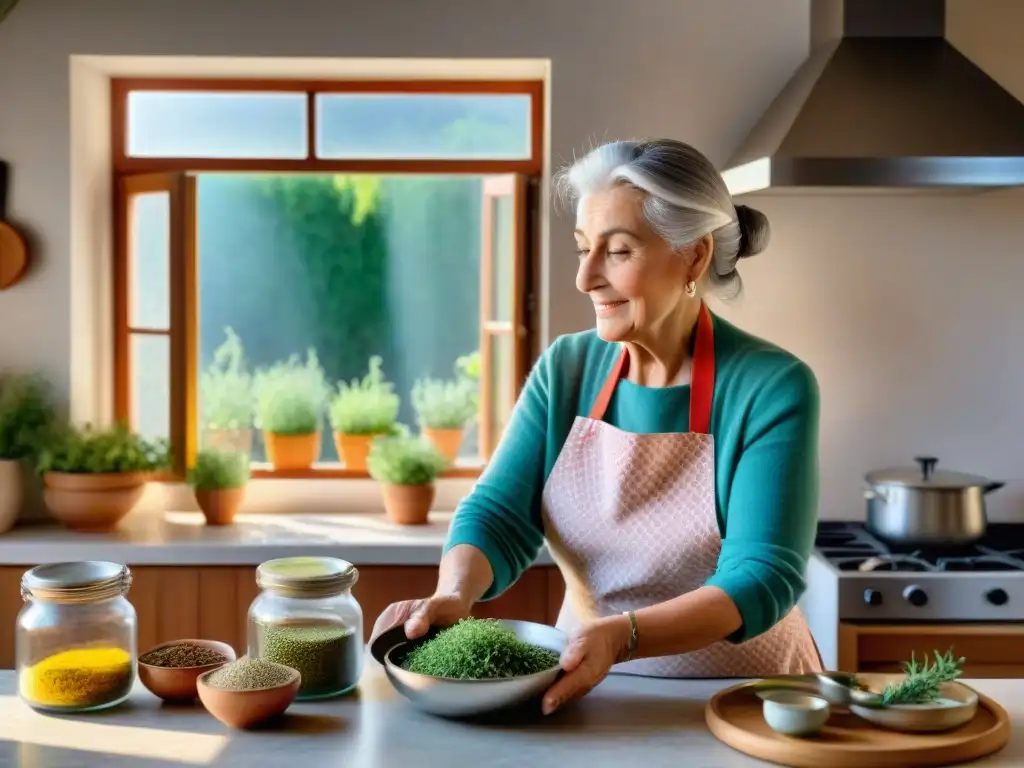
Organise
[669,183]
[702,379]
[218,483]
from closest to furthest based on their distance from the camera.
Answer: [669,183]
[702,379]
[218,483]

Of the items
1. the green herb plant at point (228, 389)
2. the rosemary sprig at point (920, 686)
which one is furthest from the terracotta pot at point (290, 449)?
the rosemary sprig at point (920, 686)

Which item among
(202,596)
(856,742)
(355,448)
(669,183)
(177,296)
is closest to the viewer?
(856,742)

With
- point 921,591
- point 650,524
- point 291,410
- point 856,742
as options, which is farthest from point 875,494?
point 856,742

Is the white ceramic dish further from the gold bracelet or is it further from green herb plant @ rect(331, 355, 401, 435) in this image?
green herb plant @ rect(331, 355, 401, 435)

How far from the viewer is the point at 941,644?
3.03 metres

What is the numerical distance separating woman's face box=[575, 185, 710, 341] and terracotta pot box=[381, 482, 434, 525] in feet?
5.31

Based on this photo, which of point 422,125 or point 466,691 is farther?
point 422,125

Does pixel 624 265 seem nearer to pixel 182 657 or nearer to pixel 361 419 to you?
pixel 182 657

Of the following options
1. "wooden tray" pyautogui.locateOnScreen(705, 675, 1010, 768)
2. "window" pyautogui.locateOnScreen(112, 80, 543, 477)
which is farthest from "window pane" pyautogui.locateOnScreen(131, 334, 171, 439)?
Result: "wooden tray" pyautogui.locateOnScreen(705, 675, 1010, 768)

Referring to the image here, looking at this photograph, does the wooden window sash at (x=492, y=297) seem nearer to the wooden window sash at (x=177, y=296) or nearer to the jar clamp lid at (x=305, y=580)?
the wooden window sash at (x=177, y=296)

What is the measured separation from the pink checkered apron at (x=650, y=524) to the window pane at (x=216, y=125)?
77.0 inches

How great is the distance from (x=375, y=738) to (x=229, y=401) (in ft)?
7.79

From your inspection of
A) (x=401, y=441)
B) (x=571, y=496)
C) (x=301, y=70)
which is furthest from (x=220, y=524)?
(x=571, y=496)

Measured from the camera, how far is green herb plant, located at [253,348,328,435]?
383 centimetres
